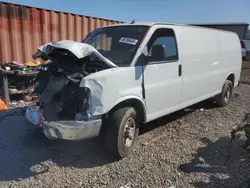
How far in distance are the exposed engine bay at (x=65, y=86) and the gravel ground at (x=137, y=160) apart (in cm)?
80

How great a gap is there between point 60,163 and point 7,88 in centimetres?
344

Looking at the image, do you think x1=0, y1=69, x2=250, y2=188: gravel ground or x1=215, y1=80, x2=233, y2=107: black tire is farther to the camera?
x1=215, y1=80, x2=233, y2=107: black tire

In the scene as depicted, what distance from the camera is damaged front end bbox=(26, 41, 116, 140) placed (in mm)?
3250

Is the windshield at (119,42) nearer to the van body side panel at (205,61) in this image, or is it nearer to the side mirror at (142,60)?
the side mirror at (142,60)

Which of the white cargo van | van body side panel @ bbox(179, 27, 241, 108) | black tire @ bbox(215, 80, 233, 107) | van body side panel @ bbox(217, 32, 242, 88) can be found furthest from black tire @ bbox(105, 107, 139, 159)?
black tire @ bbox(215, 80, 233, 107)

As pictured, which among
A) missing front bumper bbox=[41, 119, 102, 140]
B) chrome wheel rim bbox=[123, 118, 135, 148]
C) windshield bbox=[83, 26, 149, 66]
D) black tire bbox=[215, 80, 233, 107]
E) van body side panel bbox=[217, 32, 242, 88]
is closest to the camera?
missing front bumper bbox=[41, 119, 102, 140]

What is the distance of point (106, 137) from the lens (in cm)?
364

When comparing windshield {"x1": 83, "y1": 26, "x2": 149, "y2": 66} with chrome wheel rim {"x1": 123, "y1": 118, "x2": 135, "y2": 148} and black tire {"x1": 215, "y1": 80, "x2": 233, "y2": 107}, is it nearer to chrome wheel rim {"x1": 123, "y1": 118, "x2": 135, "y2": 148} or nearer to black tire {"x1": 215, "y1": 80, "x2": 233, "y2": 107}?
chrome wheel rim {"x1": 123, "y1": 118, "x2": 135, "y2": 148}

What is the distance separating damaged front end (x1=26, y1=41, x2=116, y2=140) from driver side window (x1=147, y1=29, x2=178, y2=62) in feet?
2.93

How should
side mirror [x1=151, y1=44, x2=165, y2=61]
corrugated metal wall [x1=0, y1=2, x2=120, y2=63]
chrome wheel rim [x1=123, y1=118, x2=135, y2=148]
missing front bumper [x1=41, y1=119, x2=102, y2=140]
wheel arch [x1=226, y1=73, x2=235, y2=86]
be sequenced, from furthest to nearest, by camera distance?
wheel arch [x1=226, y1=73, x2=235, y2=86] → corrugated metal wall [x1=0, y1=2, x2=120, y2=63] → side mirror [x1=151, y1=44, x2=165, y2=61] → chrome wheel rim [x1=123, y1=118, x2=135, y2=148] → missing front bumper [x1=41, y1=119, x2=102, y2=140]

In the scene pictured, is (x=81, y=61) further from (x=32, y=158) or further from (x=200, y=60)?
(x=200, y=60)

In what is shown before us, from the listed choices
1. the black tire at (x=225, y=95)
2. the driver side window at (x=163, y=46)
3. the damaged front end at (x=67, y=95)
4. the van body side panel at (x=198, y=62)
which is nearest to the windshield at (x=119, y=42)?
the driver side window at (x=163, y=46)

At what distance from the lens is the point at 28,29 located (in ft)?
24.4

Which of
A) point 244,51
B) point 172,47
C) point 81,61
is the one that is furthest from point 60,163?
point 244,51
